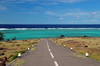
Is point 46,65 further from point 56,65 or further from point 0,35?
point 0,35

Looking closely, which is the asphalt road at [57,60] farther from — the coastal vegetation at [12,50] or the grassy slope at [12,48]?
the grassy slope at [12,48]

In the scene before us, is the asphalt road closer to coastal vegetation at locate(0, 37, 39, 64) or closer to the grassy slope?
coastal vegetation at locate(0, 37, 39, 64)

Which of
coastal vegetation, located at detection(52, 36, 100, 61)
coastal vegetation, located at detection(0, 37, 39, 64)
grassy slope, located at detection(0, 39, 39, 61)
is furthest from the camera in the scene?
grassy slope, located at detection(0, 39, 39, 61)

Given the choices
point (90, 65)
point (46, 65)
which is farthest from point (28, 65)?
point (90, 65)

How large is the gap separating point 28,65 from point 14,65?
1262 mm

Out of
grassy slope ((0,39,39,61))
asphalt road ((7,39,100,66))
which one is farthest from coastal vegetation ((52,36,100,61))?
grassy slope ((0,39,39,61))

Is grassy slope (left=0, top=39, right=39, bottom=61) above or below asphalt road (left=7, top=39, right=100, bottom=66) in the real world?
below

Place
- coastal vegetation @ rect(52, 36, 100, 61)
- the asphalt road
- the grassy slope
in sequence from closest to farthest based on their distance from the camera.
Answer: the asphalt road
coastal vegetation @ rect(52, 36, 100, 61)
the grassy slope

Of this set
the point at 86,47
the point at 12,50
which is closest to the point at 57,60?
the point at 12,50

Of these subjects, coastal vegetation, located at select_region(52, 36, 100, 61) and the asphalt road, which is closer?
the asphalt road

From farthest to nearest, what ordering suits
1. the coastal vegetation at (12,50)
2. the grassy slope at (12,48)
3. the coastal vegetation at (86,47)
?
1. the grassy slope at (12,48)
2. the coastal vegetation at (12,50)
3. the coastal vegetation at (86,47)

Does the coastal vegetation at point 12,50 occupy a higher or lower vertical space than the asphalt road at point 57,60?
lower

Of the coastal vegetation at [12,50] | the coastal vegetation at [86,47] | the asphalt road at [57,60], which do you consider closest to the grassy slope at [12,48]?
the coastal vegetation at [12,50]

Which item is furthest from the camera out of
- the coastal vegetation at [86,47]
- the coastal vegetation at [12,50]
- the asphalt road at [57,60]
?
the coastal vegetation at [12,50]
